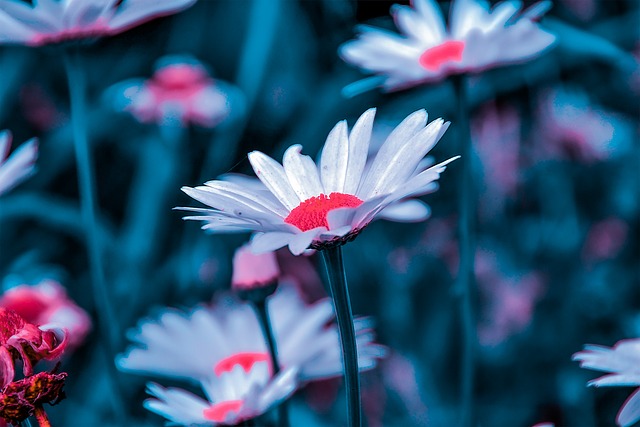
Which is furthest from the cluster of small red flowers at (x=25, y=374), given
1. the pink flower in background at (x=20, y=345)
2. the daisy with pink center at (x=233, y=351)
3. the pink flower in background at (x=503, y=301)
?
the pink flower in background at (x=503, y=301)

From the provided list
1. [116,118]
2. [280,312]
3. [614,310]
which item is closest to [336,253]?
[280,312]

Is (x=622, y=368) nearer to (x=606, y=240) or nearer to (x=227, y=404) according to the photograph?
(x=227, y=404)

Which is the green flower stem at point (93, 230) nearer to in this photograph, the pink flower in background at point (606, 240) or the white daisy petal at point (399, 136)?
the white daisy petal at point (399, 136)

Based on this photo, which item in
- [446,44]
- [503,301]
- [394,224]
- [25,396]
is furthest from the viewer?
[394,224]

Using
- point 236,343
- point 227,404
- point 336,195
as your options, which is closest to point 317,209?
point 336,195

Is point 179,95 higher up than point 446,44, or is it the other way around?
point 179,95

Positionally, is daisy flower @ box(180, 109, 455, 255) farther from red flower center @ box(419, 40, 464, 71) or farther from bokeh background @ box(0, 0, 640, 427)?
bokeh background @ box(0, 0, 640, 427)

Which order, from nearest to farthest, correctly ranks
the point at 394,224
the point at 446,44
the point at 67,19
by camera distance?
the point at 67,19 < the point at 446,44 < the point at 394,224
